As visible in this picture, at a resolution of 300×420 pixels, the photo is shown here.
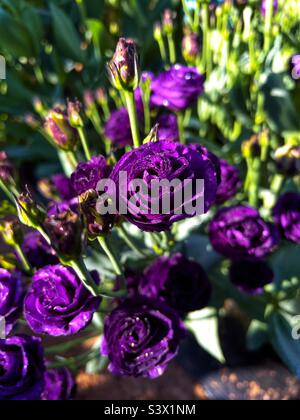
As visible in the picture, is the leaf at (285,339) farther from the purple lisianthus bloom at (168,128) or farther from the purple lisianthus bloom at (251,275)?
the purple lisianthus bloom at (168,128)

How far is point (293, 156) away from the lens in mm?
550

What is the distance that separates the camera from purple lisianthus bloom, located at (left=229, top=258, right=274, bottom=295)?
54 centimetres

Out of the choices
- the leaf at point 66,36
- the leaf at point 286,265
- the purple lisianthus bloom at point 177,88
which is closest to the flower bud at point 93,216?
the purple lisianthus bloom at point 177,88

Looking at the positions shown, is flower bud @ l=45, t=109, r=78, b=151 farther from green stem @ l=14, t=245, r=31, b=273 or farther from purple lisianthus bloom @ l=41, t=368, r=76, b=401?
purple lisianthus bloom @ l=41, t=368, r=76, b=401

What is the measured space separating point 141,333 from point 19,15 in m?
0.71

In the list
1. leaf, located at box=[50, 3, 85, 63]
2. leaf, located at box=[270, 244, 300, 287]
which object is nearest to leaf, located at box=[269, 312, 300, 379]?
leaf, located at box=[270, 244, 300, 287]

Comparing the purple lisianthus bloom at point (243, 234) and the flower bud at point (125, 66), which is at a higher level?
the flower bud at point (125, 66)

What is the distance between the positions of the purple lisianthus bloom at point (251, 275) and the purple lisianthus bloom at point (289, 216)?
0.05 metres

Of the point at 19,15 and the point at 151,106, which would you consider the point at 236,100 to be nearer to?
the point at 151,106

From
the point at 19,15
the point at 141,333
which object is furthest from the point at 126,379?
the point at 19,15

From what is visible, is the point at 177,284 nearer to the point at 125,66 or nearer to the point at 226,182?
the point at 226,182

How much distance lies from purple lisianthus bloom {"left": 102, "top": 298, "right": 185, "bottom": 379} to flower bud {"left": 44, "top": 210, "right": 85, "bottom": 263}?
15cm

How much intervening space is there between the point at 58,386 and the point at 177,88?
1.25 feet

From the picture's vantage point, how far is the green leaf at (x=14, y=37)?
0.87m
